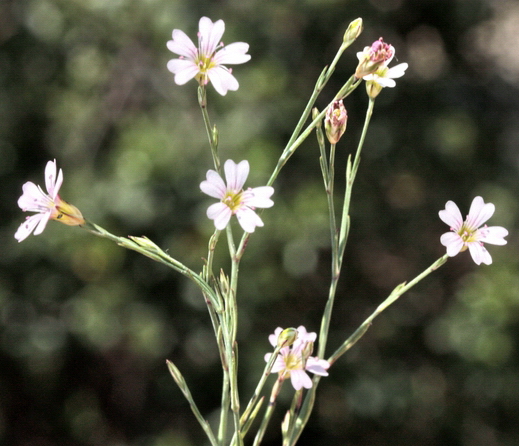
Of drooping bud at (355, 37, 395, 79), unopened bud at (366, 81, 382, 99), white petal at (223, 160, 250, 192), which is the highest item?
unopened bud at (366, 81, 382, 99)

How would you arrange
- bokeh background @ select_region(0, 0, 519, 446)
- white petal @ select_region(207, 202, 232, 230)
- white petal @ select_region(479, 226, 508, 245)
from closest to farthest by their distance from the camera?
white petal @ select_region(207, 202, 232, 230)
white petal @ select_region(479, 226, 508, 245)
bokeh background @ select_region(0, 0, 519, 446)

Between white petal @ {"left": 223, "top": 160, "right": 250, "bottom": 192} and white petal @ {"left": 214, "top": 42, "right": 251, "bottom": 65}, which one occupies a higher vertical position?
white petal @ {"left": 214, "top": 42, "right": 251, "bottom": 65}

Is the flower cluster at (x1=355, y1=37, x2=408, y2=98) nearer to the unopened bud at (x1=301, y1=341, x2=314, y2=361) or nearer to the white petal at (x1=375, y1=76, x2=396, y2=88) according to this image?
the white petal at (x1=375, y1=76, x2=396, y2=88)

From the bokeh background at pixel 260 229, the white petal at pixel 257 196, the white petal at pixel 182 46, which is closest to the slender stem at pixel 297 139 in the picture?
the white petal at pixel 257 196

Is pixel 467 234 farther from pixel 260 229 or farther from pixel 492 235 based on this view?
pixel 260 229

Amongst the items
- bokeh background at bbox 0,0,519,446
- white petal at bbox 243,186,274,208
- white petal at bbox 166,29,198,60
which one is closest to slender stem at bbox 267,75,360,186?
white petal at bbox 243,186,274,208

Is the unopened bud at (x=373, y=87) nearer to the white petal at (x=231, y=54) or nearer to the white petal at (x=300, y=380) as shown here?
the white petal at (x=231, y=54)

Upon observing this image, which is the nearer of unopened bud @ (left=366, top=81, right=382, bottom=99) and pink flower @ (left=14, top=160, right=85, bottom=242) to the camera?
pink flower @ (left=14, top=160, right=85, bottom=242)
